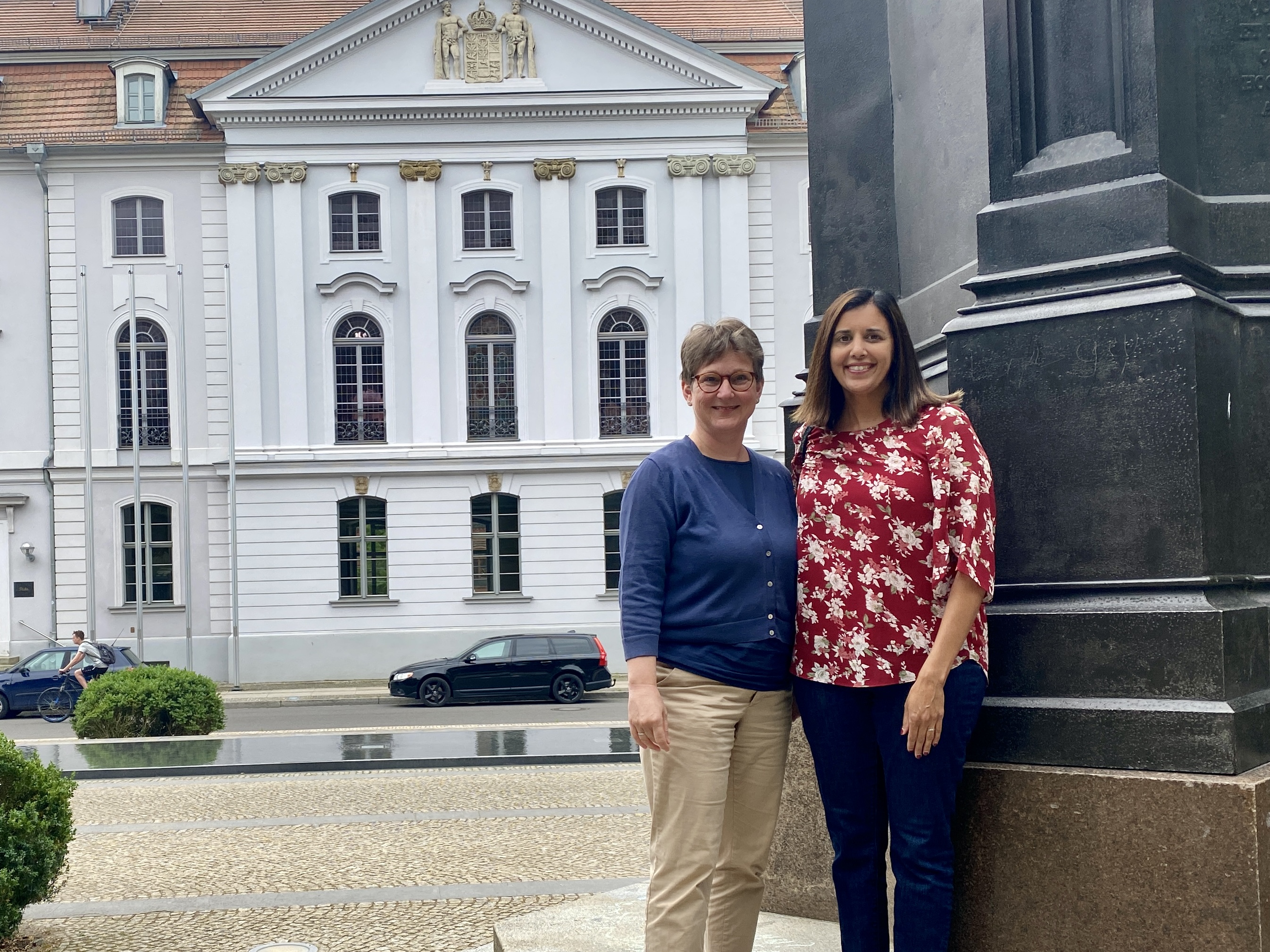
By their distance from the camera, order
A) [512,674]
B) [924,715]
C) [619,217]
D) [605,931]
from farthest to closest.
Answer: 1. [619,217]
2. [512,674]
3. [605,931]
4. [924,715]

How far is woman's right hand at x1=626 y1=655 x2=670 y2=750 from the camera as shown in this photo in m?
Answer: 3.17

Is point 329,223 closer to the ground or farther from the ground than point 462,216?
closer to the ground

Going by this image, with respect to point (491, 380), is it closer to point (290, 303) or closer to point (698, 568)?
point (290, 303)

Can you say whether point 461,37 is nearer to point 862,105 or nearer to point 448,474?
point 448,474

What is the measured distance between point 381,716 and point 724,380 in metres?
18.3

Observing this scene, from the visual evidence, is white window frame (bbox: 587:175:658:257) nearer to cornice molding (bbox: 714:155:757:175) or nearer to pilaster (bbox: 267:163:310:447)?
cornice molding (bbox: 714:155:757:175)

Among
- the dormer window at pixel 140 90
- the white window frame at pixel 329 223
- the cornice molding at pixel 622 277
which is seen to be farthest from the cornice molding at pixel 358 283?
the dormer window at pixel 140 90

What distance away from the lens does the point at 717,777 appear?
327 centimetres

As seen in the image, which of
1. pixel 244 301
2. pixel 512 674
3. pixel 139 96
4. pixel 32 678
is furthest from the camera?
pixel 139 96

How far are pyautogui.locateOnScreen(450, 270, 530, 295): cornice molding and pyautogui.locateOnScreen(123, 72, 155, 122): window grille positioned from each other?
7.93m

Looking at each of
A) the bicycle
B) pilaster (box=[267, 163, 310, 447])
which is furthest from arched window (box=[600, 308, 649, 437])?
the bicycle

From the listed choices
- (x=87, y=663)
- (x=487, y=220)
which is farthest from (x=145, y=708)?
(x=487, y=220)

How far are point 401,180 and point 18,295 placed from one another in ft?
28.7

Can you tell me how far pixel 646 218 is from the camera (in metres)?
28.9
